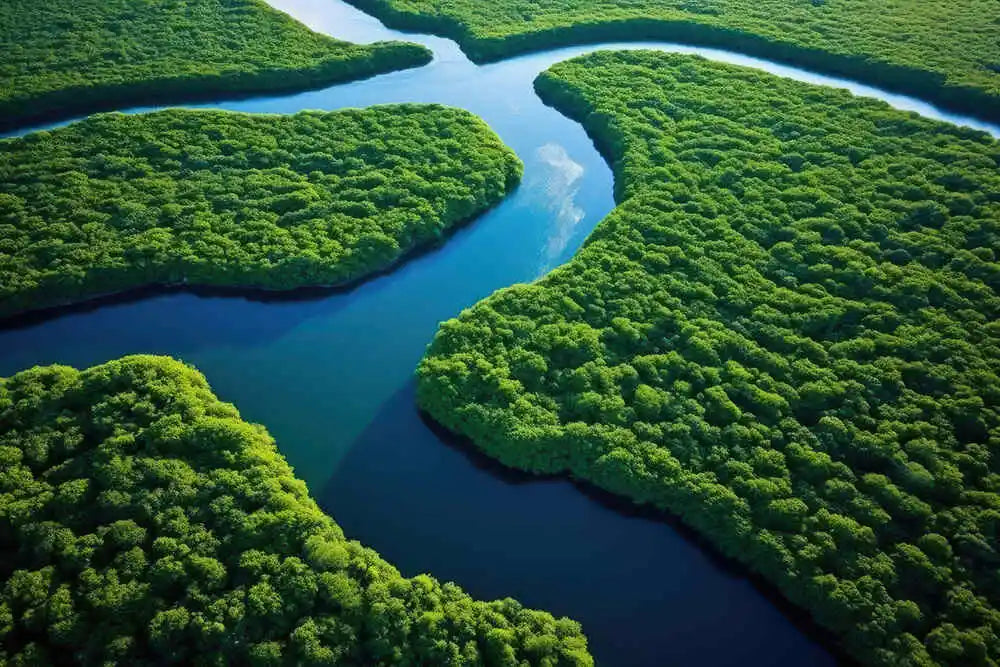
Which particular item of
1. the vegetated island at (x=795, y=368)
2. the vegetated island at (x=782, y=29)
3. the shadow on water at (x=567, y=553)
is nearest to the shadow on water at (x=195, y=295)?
the vegetated island at (x=795, y=368)

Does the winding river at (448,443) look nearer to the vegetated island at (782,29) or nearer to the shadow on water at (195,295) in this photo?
the shadow on water at (195,295)


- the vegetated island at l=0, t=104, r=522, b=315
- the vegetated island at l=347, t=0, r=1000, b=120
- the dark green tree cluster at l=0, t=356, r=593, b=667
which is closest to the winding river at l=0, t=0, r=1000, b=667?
the vegetated island at l=0, t=104, r=522, b=315

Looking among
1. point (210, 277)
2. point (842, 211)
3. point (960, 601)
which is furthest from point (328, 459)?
point (842, 211)

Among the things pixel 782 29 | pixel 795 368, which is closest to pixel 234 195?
pixel 795 368

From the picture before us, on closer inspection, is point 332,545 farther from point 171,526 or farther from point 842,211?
point 842,211

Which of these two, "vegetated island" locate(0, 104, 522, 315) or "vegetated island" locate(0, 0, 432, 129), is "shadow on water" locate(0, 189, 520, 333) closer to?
"vegetated island" locate(0, 104, 522, 315)
